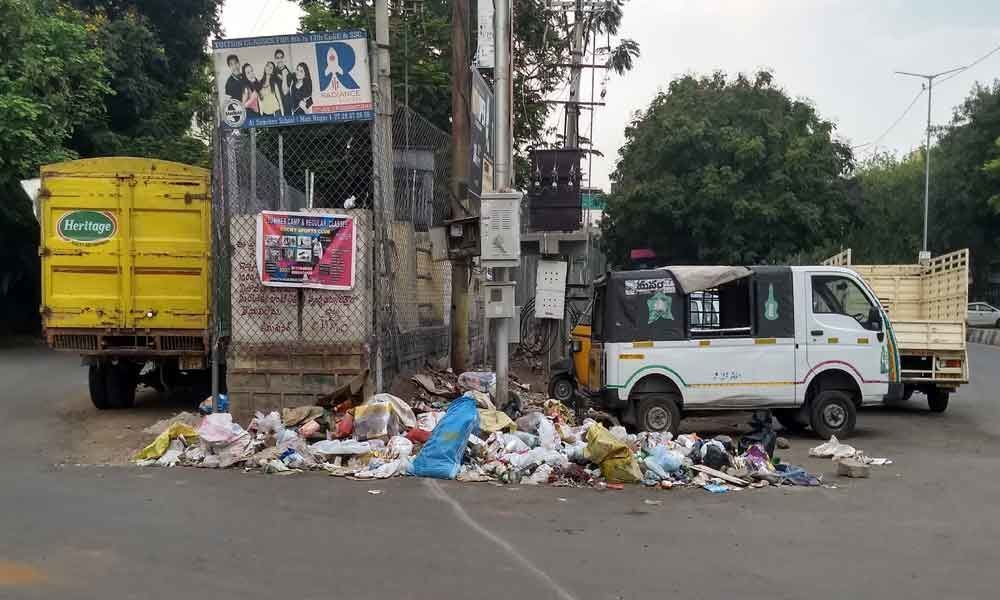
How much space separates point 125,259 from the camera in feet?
35.7

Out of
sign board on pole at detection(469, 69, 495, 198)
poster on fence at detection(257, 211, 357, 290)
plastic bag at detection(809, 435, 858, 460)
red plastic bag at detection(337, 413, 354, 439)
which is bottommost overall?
plastic bag at detection(809, 435, 858, 460)

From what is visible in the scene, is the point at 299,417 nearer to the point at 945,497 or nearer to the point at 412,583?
the point at 412,583

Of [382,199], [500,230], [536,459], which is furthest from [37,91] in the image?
[536,459]

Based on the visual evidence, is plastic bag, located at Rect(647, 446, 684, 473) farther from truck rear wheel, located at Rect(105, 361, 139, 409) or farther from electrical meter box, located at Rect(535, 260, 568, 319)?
electrical meter box, located at Rect(535, 260, 568, 319)

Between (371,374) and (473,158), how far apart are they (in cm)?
337

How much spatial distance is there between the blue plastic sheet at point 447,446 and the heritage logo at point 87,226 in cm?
507

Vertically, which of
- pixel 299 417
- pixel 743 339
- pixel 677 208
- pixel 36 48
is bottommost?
pixel 299 417

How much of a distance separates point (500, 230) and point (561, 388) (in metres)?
4.66

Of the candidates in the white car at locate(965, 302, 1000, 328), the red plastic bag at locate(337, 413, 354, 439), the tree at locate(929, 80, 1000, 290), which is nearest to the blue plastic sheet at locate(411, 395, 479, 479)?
the red plastic bag at locate(337, 413, 354, 439)

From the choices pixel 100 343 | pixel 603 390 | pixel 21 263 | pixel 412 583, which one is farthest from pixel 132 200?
pixel 21 263

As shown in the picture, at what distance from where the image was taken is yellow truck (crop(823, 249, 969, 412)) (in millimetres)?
13383

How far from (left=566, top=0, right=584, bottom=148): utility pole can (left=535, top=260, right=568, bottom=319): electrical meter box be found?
317 inches

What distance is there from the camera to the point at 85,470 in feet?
26.6

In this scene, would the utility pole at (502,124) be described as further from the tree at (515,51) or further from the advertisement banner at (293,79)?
the tree at (515,51)
